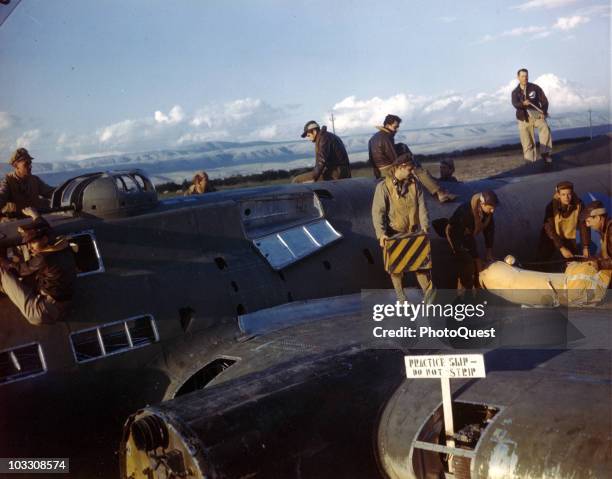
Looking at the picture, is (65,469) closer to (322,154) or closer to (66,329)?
(66,329)

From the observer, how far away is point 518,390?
585 centimetres

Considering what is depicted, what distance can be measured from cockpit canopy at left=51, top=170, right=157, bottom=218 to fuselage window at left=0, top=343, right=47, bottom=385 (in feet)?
6.03

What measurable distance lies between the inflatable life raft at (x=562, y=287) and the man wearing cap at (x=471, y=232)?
32.1 inches

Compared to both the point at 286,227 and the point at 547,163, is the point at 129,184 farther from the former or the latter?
the point at 547,163

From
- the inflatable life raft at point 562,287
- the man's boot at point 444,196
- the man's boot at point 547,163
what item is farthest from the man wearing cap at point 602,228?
the man's boot at point 547,163

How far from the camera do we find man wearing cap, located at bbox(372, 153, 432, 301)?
9.93m

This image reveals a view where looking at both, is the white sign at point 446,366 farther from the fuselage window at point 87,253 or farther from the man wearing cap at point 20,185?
the man wearing cap at point 20,185

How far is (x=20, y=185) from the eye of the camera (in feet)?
33.8

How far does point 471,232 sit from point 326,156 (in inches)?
125

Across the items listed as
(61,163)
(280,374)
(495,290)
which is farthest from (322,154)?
(280,374)

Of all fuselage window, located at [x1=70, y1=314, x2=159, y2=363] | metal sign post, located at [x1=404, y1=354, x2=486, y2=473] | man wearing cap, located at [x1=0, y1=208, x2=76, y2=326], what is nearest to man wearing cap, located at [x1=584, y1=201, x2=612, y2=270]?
metal sign post, located at [x1=404, y1=354, x2=486, y2=473]

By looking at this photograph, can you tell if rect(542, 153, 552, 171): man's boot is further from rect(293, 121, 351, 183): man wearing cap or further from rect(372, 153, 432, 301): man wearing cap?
rect(372, 153, 432, 301): man wearing cap

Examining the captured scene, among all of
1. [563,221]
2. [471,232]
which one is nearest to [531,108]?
[563,221]

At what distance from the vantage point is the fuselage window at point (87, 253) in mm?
8094
